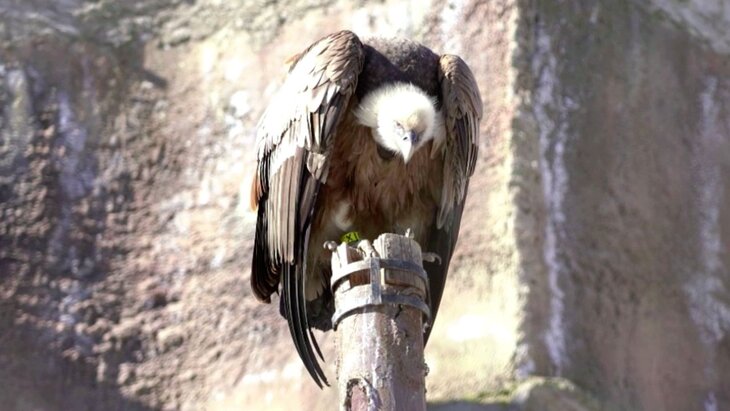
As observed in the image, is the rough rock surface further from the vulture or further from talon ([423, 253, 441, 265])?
talon ([423, 253, 441, 265])

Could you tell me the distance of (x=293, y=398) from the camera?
256 inches

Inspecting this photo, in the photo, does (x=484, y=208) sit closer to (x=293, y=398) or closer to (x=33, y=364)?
(x=293, y=398)

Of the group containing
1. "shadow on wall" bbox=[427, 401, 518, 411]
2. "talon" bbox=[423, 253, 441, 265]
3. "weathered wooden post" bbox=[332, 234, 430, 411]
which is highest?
"talon" bbox=[423, 253, 441, 265]

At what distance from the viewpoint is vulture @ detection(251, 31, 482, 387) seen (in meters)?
4.92

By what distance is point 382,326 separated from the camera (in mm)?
3855

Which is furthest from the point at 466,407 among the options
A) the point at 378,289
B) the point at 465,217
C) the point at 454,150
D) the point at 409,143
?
the point at 378,289

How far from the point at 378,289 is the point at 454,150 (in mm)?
1275

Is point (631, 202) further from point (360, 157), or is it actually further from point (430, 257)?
point (430, 257)

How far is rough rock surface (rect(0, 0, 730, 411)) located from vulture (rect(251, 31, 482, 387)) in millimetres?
1141

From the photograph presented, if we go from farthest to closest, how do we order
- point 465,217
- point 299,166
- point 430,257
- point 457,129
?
point 465,217, point 457,129, point 299,166, point 430,257

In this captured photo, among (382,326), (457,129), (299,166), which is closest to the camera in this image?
(382,326)

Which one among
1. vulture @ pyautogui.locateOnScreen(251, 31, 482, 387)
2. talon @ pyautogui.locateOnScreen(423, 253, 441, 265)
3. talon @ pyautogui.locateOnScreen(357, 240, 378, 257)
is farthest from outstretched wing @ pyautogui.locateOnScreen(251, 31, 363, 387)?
talon @ pyautogui.locateOnScreen(357, 240, 378, 257)

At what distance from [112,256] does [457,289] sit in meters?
1.91

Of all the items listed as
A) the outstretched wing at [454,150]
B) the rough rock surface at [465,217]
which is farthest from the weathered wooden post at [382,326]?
the rough rock surface at [465,217]
